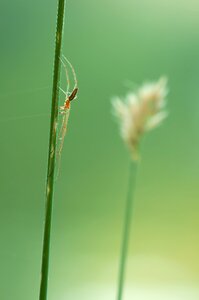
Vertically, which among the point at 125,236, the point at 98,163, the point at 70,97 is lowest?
the point at 125,236

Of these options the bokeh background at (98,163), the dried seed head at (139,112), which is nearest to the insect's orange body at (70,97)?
the dried seed head at (139,112)

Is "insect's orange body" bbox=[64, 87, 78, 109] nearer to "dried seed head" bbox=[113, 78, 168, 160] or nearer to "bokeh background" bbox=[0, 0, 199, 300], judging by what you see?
"dried seed head" bbox=[113, 78, 168, 160]

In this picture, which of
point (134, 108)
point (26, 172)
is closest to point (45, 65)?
point (26, 172)

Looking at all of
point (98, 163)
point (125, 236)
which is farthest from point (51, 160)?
point (98, 163)

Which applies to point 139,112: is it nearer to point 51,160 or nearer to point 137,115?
point 137,115

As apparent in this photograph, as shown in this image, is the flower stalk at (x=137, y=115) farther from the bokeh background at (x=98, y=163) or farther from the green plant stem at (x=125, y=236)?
the bokeh background at (x=98, y=163)

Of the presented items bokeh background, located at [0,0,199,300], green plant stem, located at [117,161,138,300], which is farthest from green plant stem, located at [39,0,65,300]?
bokeh background, located at [0,0,199,300]
